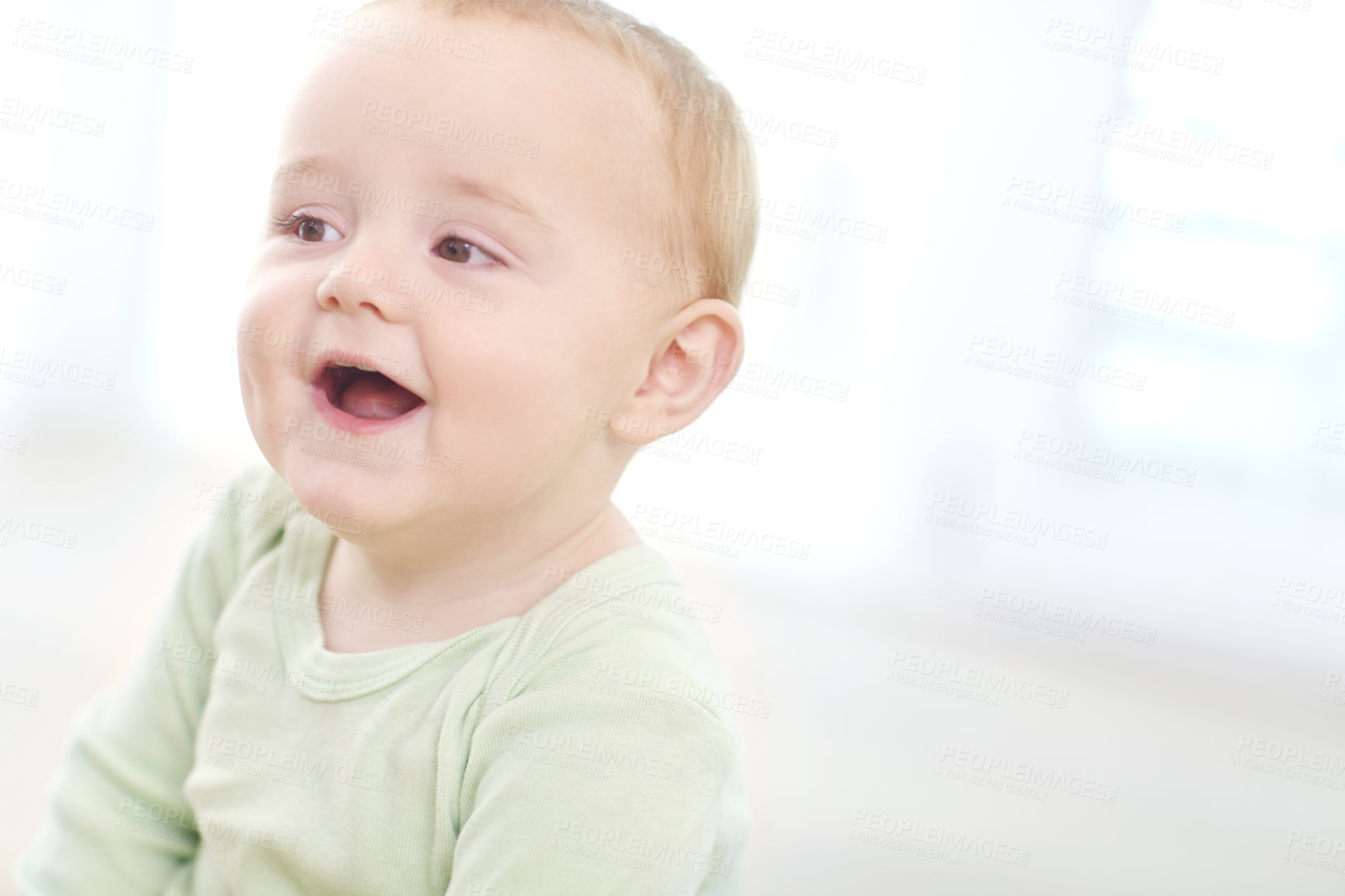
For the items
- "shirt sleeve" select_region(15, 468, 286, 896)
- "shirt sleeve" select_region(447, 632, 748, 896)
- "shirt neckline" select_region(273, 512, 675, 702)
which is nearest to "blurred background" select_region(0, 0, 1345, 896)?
"shirt sleeve" select_region(15, 468, 286, 896)

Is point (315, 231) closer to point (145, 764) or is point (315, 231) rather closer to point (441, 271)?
point (441, 271)

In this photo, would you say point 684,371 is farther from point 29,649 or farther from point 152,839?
point 29,649

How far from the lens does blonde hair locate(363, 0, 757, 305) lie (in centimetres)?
94

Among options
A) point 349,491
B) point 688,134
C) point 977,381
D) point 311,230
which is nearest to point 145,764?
point 349,491

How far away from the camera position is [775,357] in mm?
2375

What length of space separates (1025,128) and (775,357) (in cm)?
64

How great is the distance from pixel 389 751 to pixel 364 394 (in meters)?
0.26

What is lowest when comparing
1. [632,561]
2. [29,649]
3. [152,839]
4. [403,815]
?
[29,649]

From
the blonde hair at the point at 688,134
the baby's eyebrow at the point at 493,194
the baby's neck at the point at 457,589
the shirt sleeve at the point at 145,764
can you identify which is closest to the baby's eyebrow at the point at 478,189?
the baby's eyebrow at the point at 493,194

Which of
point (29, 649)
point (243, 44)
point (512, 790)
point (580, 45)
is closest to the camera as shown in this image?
point (512, 790)

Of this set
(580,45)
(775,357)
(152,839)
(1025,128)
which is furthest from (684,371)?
(1025,128)

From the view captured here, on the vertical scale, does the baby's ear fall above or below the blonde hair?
below

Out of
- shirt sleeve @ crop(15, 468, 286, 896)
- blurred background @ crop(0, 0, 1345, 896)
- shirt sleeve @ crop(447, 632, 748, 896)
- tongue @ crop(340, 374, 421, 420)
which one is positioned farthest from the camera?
blurred background @ crop(0, 0, 1345, 896)

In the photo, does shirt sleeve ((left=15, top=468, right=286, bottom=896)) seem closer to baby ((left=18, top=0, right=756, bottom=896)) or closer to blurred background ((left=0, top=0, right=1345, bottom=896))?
baby ((left=18, top=0, right=756, bottom=896))
